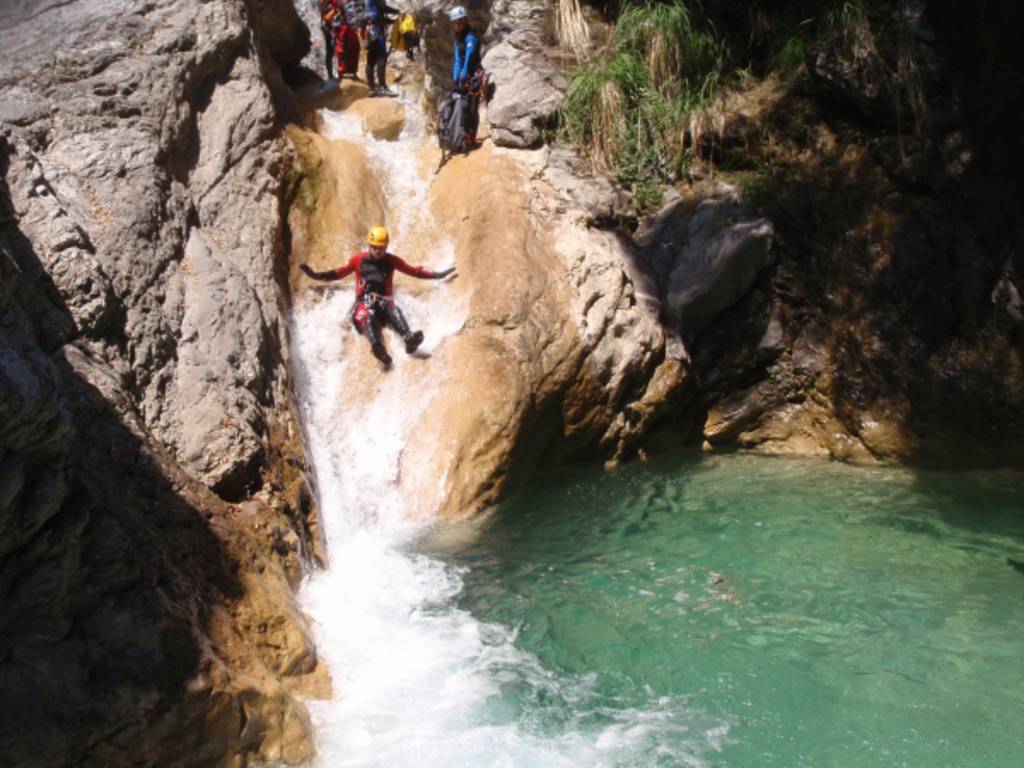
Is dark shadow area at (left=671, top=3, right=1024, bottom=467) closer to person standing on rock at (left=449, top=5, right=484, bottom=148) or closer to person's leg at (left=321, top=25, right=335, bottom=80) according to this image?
person standing on rock at (left=449, top=5, right=484, bottom=148)

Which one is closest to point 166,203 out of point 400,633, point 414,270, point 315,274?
point 315,274

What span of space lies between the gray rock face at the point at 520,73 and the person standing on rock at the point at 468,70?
0.23m

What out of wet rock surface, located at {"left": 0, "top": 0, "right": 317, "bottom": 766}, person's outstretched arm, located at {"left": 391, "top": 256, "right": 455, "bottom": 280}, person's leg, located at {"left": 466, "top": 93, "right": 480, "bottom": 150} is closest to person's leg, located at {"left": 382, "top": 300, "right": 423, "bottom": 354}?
person's outstretched arm, located at {"left": 391, "top": 256, "right": 455, "bottom": 280}

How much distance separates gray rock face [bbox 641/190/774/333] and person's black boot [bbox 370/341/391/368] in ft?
9.12

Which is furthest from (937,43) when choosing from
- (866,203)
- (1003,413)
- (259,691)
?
(259,691)

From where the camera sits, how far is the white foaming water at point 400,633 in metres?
4.35

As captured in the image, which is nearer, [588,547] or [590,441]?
[588,547]

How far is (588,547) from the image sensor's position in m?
6.57

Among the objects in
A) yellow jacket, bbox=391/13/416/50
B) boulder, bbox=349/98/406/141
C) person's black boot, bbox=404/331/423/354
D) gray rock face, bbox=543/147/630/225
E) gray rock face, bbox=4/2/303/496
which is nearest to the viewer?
gray rock face, bbox=4/2/303/496

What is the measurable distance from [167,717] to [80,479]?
3.63ft

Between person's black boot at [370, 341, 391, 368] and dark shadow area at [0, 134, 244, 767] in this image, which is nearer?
dark shadow area at [0, 134, 244, 767]

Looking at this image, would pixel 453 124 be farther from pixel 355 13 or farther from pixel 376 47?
pixel 355 13

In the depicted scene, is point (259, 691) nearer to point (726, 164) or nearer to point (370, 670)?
point (370, 670)

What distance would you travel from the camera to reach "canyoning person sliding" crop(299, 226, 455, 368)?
793 cm
